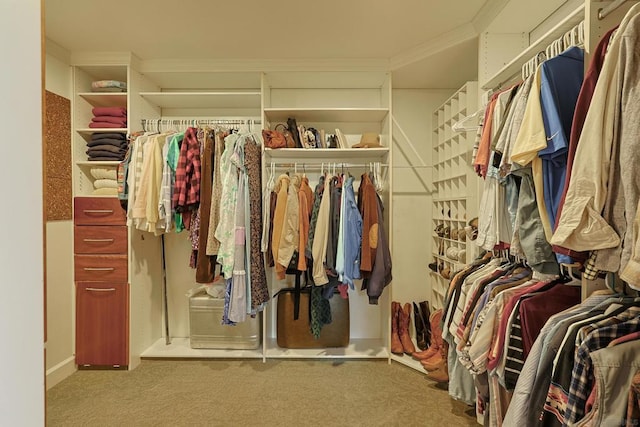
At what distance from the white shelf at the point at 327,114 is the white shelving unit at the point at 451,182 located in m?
0.52

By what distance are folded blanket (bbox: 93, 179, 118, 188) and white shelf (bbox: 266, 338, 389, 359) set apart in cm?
180

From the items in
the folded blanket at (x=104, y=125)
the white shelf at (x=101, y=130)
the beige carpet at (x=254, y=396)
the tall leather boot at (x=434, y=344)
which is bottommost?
the beige carpet at (x=254, y=396)

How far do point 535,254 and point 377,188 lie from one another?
1432 millimetres

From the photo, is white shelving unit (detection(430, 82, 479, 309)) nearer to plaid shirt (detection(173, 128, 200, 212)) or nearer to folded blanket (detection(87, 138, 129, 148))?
plaid shirt (detection(173, 128, 200, 212))

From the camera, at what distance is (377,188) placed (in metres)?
2.50

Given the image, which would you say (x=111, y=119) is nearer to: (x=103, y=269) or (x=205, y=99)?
(x=205, y=99)

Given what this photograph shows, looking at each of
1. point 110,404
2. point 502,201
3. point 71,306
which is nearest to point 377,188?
point 502,201

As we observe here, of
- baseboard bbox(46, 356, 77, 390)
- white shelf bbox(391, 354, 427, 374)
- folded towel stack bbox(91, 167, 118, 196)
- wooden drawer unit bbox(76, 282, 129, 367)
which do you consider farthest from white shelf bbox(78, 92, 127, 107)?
white shelf bbox(391, 354, 427, 374)

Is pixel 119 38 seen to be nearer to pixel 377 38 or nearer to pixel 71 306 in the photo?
pixel 377 38

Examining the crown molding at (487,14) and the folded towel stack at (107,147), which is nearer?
the crown molding at (487,14)

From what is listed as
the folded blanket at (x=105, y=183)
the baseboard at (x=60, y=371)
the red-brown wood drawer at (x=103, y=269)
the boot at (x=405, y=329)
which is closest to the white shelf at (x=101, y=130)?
the folded blanket at (x=105, y=183)

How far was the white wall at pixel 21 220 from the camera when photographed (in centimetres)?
72

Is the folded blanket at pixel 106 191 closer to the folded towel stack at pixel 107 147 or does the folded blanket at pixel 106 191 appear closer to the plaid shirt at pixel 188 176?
the folded towel stack at pixel 107 147

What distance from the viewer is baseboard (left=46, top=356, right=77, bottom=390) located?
2.23m
